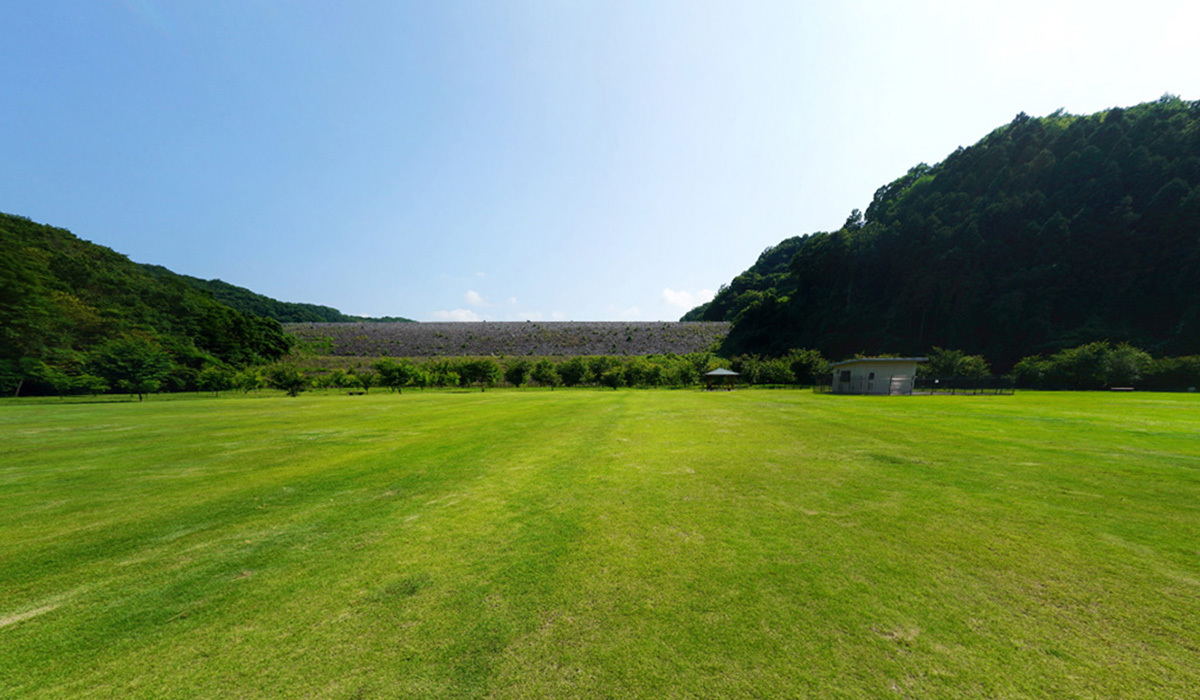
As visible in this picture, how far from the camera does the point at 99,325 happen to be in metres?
37.8

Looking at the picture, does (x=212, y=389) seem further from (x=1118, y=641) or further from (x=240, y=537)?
(x=1118, y=641)

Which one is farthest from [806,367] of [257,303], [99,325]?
[257,303]

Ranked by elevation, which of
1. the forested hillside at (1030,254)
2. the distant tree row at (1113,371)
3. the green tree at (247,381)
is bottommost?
the green tree at (247,381)

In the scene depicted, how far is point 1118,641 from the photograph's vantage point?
2.96 metres

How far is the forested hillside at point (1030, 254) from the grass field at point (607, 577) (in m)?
48.5

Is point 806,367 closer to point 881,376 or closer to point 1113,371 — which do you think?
point 881,376

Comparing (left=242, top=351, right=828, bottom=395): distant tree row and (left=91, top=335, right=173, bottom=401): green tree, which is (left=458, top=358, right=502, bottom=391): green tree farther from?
(left=91, top=335, right=173, bottom=401): green tree

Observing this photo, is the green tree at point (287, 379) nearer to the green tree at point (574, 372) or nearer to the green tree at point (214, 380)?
the green tree at point (214, 380)

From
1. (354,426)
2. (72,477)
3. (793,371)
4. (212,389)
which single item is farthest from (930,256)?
(212,389)

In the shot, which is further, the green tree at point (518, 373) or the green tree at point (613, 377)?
the green tree at point (518, 373)

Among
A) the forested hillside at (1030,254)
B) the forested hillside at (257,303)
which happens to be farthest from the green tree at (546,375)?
the forested hillside at (257,303)

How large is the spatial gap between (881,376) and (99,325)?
250 feet

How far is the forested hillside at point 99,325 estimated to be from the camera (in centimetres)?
3136

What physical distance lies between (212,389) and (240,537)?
4788cm
